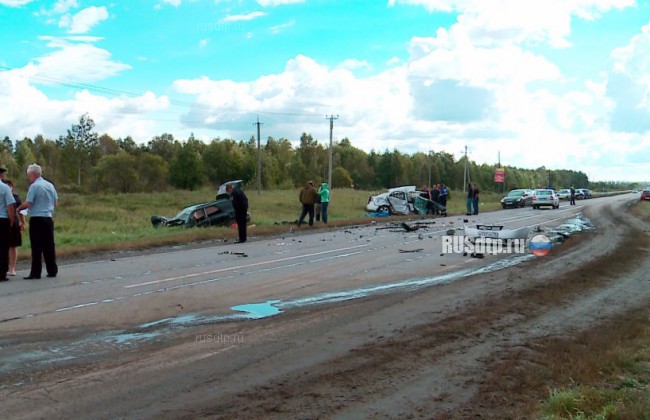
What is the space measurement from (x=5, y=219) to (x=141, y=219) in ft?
89.4

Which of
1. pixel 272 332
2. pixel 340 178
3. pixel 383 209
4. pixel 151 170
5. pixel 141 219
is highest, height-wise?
pixel 151 170

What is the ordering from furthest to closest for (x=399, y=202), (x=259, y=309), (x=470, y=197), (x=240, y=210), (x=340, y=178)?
1. (x=340, y=178)
2. (x=470, y=197)
3. (x=399, y=202)
4. (x=240, y=210)
5. (x=259, y=309)

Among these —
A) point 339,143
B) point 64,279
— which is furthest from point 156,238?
point 339,143

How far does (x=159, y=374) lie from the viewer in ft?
18.1

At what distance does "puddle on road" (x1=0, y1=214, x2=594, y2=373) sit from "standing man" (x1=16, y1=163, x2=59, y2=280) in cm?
425

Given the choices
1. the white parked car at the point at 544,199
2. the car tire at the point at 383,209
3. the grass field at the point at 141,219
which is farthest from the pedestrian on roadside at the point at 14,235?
the white parked car at the point at 544,199

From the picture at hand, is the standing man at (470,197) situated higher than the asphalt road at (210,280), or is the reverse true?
the standing man at (470,197)

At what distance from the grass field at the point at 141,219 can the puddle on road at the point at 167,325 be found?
8.16 m

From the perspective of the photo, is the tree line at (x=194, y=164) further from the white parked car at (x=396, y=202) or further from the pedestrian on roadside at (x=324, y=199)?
the pedestrian on roadside at (x=324, y=199)

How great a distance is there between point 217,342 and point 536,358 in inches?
130

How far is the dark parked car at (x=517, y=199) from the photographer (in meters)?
48.8

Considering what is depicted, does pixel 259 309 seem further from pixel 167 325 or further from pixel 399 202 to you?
pixel 399 202

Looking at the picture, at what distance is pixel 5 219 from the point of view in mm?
10656

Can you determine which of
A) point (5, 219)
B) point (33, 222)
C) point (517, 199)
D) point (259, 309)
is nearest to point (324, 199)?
point (33, 222)
